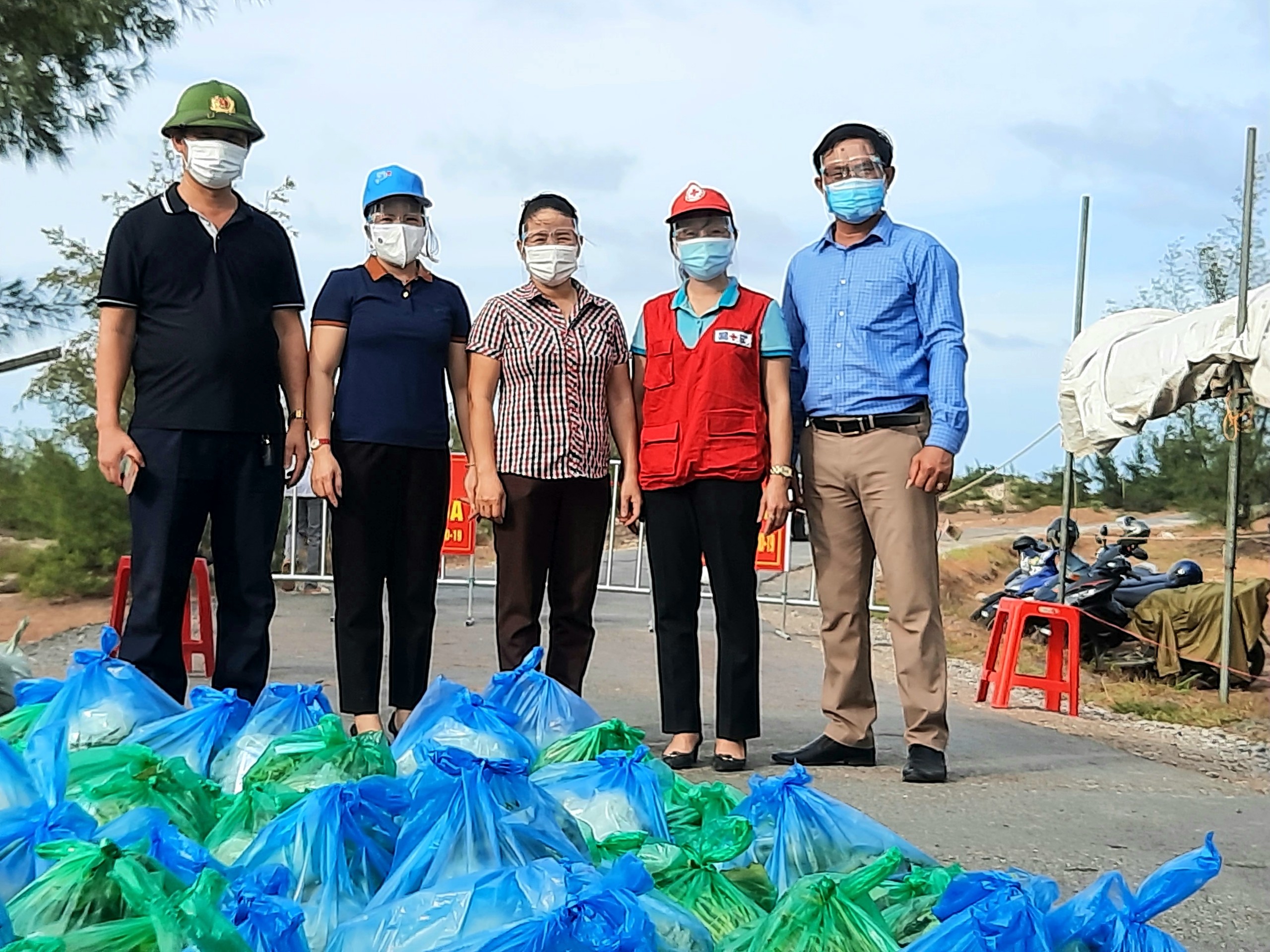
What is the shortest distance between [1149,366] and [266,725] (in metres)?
6.72

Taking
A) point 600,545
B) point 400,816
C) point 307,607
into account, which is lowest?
point 307,607

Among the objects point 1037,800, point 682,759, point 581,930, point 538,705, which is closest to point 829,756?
point 682,759

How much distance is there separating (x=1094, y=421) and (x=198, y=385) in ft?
21.4

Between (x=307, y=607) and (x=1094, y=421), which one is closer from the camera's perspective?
(x=1094, y=421)

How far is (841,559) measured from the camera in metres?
4.78

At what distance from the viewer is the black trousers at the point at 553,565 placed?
Result: 4.52 m

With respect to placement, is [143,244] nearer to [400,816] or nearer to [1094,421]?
[400,816]

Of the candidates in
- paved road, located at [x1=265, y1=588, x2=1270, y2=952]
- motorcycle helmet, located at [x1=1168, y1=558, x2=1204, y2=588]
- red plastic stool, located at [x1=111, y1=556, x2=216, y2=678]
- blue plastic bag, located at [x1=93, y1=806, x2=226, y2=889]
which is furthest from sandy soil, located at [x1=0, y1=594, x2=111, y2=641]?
blue plastic bag, located at [x1=93, y1=806, x2=226, y2=889]

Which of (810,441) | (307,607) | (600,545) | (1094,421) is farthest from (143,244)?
(307,607)

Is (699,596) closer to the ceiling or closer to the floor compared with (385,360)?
closer to the floor

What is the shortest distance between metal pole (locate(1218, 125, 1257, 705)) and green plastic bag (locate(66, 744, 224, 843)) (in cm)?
679

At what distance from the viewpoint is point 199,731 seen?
3.01 m

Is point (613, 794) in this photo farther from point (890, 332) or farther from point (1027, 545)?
point (1027, 545)

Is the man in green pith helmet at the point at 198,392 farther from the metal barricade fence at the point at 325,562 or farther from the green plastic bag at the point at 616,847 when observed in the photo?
the metal barricade fence at the point at 325,562
